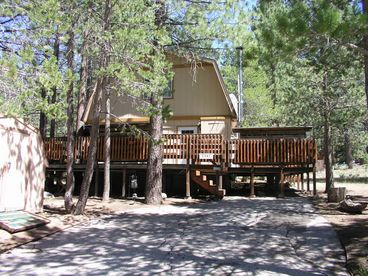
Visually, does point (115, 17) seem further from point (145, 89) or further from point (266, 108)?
point (266, 108)

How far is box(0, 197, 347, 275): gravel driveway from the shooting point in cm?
748

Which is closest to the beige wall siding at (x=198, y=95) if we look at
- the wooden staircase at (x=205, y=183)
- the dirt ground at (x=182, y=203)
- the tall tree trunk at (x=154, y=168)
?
the wooden staircase at (x=205, y=183)

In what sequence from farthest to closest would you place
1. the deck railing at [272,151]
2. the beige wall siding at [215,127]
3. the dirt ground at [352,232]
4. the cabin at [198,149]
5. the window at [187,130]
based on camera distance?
1. the window at [187,130]
2. the beige wall siding at [215,127]
3. the cabin at [198,149]
4. the deck railing at [272,151]
5. the dirt ground at [352,232]

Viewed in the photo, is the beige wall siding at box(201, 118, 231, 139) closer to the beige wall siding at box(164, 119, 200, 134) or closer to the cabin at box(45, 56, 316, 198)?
the cabin at box(45, 56, 316, 198)

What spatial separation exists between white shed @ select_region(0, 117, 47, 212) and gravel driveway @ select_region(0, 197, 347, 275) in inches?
81.7

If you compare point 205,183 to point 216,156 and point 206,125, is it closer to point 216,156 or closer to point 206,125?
point 216,156

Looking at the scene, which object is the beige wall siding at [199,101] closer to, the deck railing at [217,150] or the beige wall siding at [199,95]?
the beige wall siding at [199,95]

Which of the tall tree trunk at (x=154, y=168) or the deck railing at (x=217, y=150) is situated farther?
the deck railing at (x=217, y=150)

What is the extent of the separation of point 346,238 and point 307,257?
66.8 inches

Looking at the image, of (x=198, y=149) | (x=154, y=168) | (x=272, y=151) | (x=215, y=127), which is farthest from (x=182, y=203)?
(x=215, y=127)

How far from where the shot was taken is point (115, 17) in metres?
12.2

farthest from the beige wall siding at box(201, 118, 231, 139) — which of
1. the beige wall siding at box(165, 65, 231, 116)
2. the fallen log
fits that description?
the fallen log

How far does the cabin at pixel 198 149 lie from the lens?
17.7 m

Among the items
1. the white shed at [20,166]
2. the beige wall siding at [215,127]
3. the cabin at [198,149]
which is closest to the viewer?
the white shed at [20,166]
